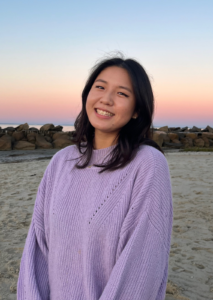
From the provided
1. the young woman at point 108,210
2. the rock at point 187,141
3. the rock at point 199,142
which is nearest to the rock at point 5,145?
the rock at point 187,141

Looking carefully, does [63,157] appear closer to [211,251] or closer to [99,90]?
[99,90]

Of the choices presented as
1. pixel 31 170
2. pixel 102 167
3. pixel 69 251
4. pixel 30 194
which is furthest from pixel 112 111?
pixel 31 170

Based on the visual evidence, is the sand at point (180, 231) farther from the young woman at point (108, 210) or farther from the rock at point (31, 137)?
the rock at point (31, 137)

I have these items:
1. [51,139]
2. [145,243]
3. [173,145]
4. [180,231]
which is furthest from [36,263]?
[173,145]

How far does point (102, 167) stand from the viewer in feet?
5.35

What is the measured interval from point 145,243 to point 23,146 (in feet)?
48.8

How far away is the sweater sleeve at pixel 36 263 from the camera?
1.59 metres

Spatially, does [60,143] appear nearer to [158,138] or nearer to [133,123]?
[158,138]

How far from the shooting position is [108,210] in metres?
1.47

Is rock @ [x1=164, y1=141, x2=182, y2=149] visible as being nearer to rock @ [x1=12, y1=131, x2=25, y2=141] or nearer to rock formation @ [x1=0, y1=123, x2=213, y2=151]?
rock formation @ [x1=0, y1=123, x2=213, y2=151]

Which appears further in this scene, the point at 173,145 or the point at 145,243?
the point at 173,145

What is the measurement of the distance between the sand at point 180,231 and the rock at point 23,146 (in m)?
8.15

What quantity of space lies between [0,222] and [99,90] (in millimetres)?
3374

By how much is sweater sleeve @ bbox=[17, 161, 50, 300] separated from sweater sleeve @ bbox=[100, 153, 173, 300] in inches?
18.0
